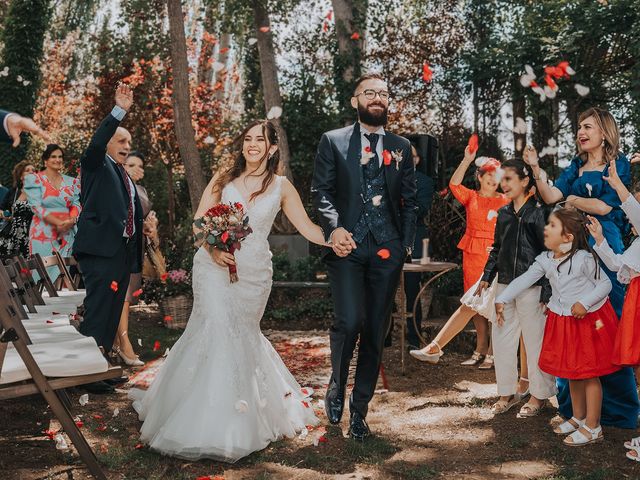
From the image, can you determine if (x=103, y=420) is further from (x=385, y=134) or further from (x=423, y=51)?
(x=423, y=51)

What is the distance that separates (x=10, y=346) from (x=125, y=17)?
12.6 meters

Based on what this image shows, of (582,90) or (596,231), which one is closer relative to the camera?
(596,231)

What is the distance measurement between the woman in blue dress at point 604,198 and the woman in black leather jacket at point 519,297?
0.19 meters

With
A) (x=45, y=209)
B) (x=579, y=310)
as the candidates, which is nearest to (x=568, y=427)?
(x=579, y=310)

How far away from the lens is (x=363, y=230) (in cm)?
438

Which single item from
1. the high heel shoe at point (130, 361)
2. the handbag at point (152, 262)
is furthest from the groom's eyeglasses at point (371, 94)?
the handbag at point (152, 262)

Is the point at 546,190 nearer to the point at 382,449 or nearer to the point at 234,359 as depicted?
the point at 382,449

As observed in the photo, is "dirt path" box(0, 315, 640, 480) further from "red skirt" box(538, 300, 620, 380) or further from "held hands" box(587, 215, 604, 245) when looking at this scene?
"held hands" box(587, 215, 604, 245)

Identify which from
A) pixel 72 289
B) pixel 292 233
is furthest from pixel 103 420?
pixel 292 233

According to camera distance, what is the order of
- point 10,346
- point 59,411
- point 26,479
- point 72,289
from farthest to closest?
point 72,289, point 10,346, point 26,479, point 59,411

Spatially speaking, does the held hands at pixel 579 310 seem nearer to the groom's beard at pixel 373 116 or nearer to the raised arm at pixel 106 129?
the groom's beard at pixel 373 116

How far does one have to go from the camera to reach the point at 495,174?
673cm

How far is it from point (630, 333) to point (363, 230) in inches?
67.3

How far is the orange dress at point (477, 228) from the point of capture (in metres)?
6.59
